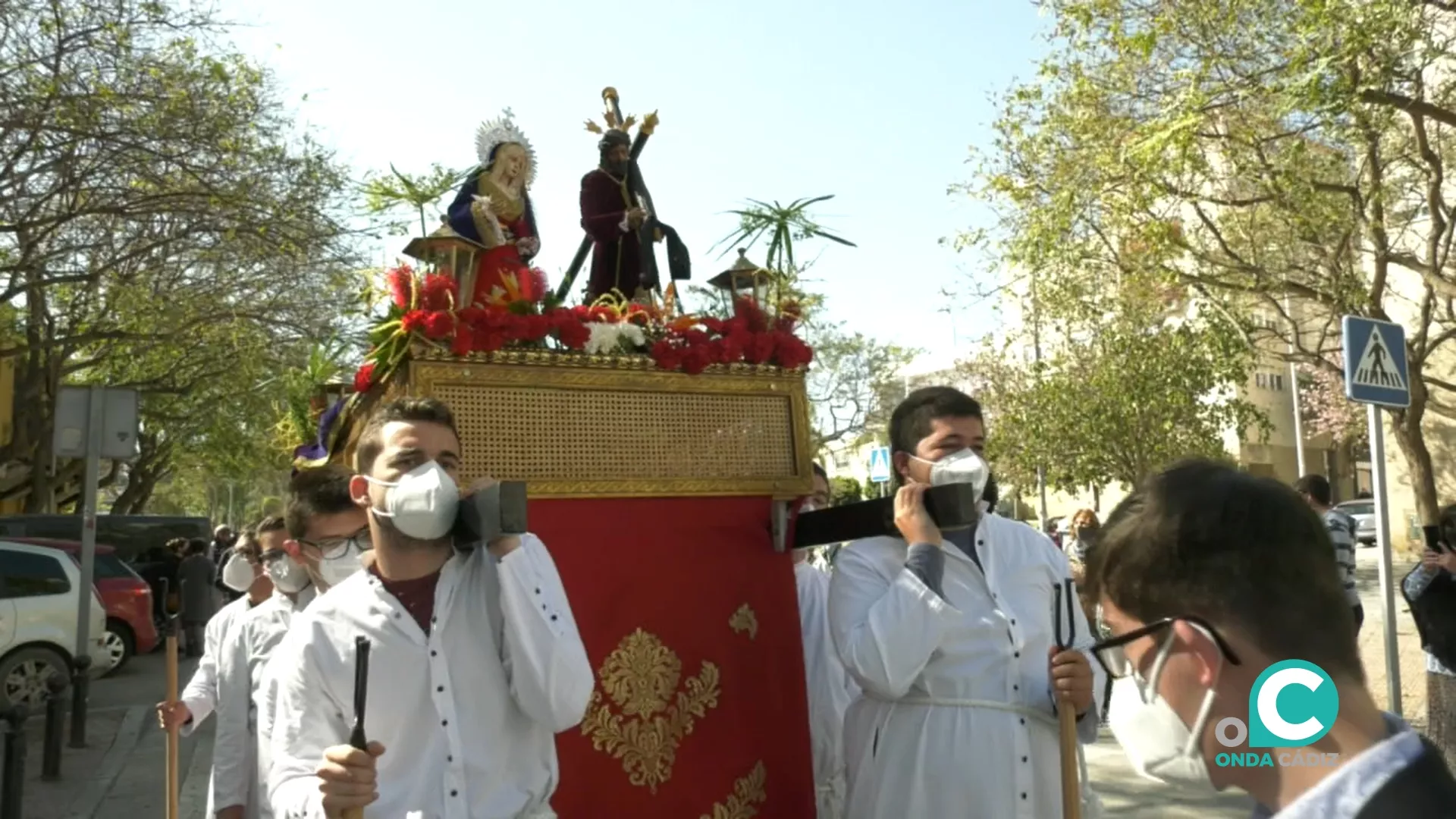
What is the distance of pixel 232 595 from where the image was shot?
20234mm

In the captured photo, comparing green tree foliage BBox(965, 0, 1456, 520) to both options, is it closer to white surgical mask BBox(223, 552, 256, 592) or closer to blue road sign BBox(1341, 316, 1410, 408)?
blue road sign BBox(1341, 316, 1410, 408)

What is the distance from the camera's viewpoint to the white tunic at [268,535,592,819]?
277 centimetres

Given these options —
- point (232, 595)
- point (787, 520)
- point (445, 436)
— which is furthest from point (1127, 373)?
point (445, 436)

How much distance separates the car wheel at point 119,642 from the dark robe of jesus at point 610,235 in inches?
485

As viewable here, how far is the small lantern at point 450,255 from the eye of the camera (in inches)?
156

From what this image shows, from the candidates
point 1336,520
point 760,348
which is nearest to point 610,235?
point 760,348

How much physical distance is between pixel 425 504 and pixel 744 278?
2.07 metres

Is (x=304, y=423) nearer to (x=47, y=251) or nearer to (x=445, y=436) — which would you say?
(x=445, y=436)

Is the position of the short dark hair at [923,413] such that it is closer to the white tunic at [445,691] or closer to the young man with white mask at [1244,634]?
the white tunic at [445,691]

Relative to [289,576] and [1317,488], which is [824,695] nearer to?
[289,576]

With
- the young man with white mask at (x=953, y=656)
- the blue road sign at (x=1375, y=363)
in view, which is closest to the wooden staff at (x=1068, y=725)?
the young man with white mask at (x=953, y=656)

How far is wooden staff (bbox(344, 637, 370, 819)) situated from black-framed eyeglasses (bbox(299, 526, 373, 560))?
1574 mm

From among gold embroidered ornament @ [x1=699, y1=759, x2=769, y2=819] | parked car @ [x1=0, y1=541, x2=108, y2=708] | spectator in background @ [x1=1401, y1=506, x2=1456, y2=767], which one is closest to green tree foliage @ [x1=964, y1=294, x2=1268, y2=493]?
spectator in background @ [x1=1401, y1=506, x2=1456, y2=767]

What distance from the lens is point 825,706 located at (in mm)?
4457
